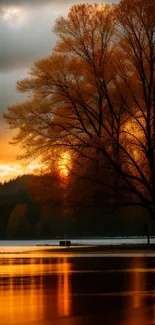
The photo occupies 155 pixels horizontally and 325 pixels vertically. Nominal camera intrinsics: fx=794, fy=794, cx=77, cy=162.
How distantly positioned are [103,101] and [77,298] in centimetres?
3747

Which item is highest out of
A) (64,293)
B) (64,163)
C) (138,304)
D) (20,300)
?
(64,163)

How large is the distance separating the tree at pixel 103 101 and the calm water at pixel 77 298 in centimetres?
2544

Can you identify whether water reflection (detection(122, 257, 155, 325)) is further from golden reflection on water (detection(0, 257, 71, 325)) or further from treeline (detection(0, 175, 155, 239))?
treeline (detection(0, 175, 155, 239))

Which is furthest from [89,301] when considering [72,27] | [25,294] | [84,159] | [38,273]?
[72,27]

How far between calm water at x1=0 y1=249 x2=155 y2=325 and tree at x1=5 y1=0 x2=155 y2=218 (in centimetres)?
2544

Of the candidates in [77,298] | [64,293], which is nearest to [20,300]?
[77,298]

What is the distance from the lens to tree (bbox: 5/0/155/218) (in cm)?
5062

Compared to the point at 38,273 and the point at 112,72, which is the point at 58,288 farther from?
the point at 112,72

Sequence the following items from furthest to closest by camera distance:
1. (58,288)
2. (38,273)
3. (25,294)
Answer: (38,273) → (58,288) → (25,294)

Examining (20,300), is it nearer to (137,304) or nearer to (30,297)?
(30,297)

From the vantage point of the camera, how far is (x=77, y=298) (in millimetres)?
16859

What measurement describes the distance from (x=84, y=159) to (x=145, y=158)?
4.11 m

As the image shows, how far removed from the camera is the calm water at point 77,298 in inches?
534

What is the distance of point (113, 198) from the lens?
170 ft
